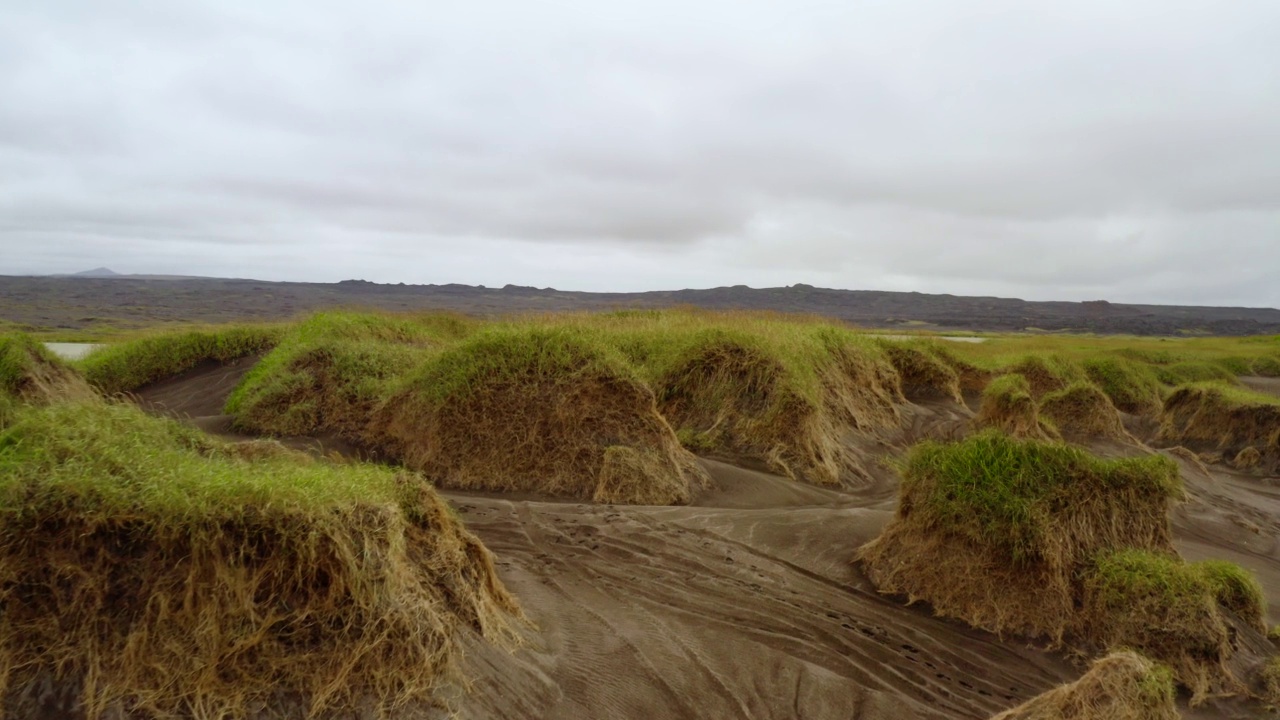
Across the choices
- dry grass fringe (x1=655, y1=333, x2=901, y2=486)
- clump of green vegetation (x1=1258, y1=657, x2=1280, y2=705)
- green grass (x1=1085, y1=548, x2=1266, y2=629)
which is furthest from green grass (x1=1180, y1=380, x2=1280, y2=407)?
clump of green vegetation (x1=1258, y1=657, x2=1280, y2=705)

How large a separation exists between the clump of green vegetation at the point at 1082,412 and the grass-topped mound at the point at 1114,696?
32.8ft

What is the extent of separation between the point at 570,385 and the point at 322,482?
514cm

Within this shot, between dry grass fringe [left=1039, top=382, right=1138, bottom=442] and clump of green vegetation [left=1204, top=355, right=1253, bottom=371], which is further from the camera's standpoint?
clump of green vegetation [left=1204, top=355, right=1253, bottom=371]

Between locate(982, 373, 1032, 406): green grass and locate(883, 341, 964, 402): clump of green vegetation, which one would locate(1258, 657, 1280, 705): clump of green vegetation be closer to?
locate(982, 373, 1032, 406): green grass

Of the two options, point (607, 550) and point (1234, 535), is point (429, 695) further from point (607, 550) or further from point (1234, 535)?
point (1234, 535)

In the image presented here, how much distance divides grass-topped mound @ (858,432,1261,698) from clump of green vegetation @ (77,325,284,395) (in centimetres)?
1224

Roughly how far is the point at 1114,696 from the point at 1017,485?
83.8 inches

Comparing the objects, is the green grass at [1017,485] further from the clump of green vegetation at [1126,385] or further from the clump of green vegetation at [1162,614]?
the clump of green vegetation at [1126,385]

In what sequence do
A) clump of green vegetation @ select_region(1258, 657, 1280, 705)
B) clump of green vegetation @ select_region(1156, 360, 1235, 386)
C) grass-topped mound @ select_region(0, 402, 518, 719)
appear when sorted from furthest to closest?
1. clump of green vegetation @ select_region(1156, 360, 1235, 386)
2. clump of green vegetation @ select_region(1258, 657, 1280, 705)
3. grass-topped mound @ select_region(0, 402, 518, 719)

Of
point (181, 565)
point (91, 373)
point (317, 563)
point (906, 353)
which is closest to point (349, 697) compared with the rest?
point (317, 563)

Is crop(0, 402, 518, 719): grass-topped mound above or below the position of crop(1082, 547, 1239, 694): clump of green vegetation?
above

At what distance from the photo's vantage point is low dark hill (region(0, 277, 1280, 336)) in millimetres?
42062

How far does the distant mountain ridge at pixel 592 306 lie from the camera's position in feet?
139

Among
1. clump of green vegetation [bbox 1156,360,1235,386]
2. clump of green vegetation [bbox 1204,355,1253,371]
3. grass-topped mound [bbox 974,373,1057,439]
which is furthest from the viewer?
clump of green vegetation [bbox 1204,355,1253,371]
